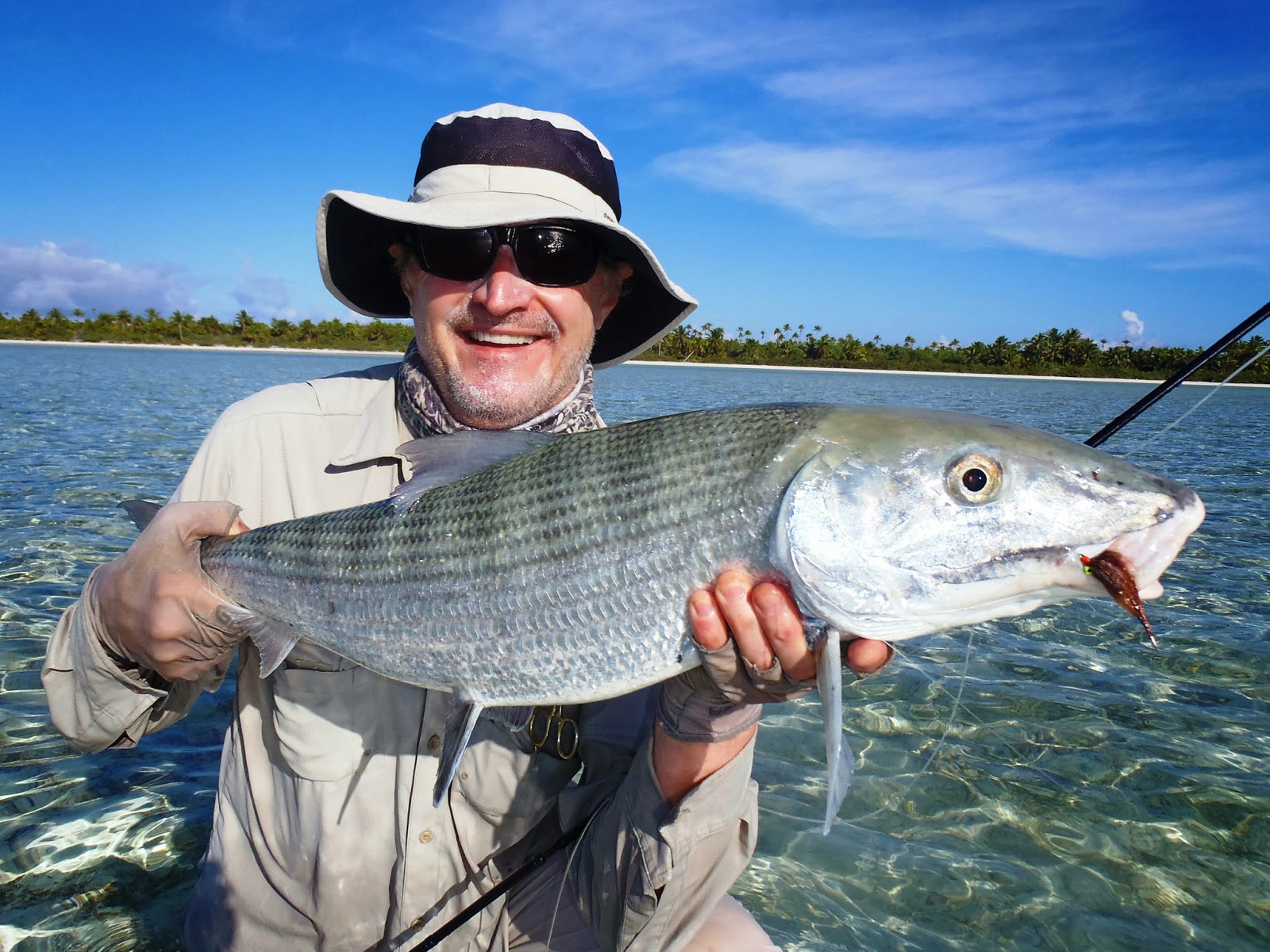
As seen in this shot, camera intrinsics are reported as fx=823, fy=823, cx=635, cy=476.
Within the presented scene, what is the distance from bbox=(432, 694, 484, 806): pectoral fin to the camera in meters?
2.33

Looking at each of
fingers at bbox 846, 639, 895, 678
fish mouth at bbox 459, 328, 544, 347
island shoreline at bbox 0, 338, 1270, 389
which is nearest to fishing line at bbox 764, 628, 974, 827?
fingers at bbox 846, 639, 895, 678

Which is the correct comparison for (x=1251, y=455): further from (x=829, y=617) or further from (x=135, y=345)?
(x=135, y=345)

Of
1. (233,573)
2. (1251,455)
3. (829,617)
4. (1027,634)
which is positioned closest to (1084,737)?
(1027,634)

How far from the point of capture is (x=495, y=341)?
3.32 m

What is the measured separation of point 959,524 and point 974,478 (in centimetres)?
13

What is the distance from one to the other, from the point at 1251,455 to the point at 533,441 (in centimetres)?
2111

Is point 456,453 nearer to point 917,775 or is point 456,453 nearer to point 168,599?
point 168,599

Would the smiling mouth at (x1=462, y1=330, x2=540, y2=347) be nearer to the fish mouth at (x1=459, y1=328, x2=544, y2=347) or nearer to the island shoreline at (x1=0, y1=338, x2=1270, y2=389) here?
the fish mouth at (x1=459, y1=328, x2=544, y2=347)

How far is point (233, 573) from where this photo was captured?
2.71 m

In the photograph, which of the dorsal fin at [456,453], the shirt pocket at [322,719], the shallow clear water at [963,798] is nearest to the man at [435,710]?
the shirt pocket at [322,719]

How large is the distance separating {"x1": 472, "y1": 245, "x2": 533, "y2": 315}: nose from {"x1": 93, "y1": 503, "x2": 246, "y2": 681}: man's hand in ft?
3.97

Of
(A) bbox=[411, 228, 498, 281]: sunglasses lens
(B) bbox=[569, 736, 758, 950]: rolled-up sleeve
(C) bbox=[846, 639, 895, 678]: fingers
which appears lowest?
(B) bbox=[569, 736, 758, 950]: rolled-up sleeve

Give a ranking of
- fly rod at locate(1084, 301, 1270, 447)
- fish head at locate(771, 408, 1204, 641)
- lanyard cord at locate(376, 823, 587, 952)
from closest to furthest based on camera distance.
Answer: fish head at locate(771, 408, 1204, 641), lanyard cord at locate(376, 823, 587, 952), fly rod at locate(1084, 301, 1270, 447)

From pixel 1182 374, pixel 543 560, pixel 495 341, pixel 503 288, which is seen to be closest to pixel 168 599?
pixel 543 560
